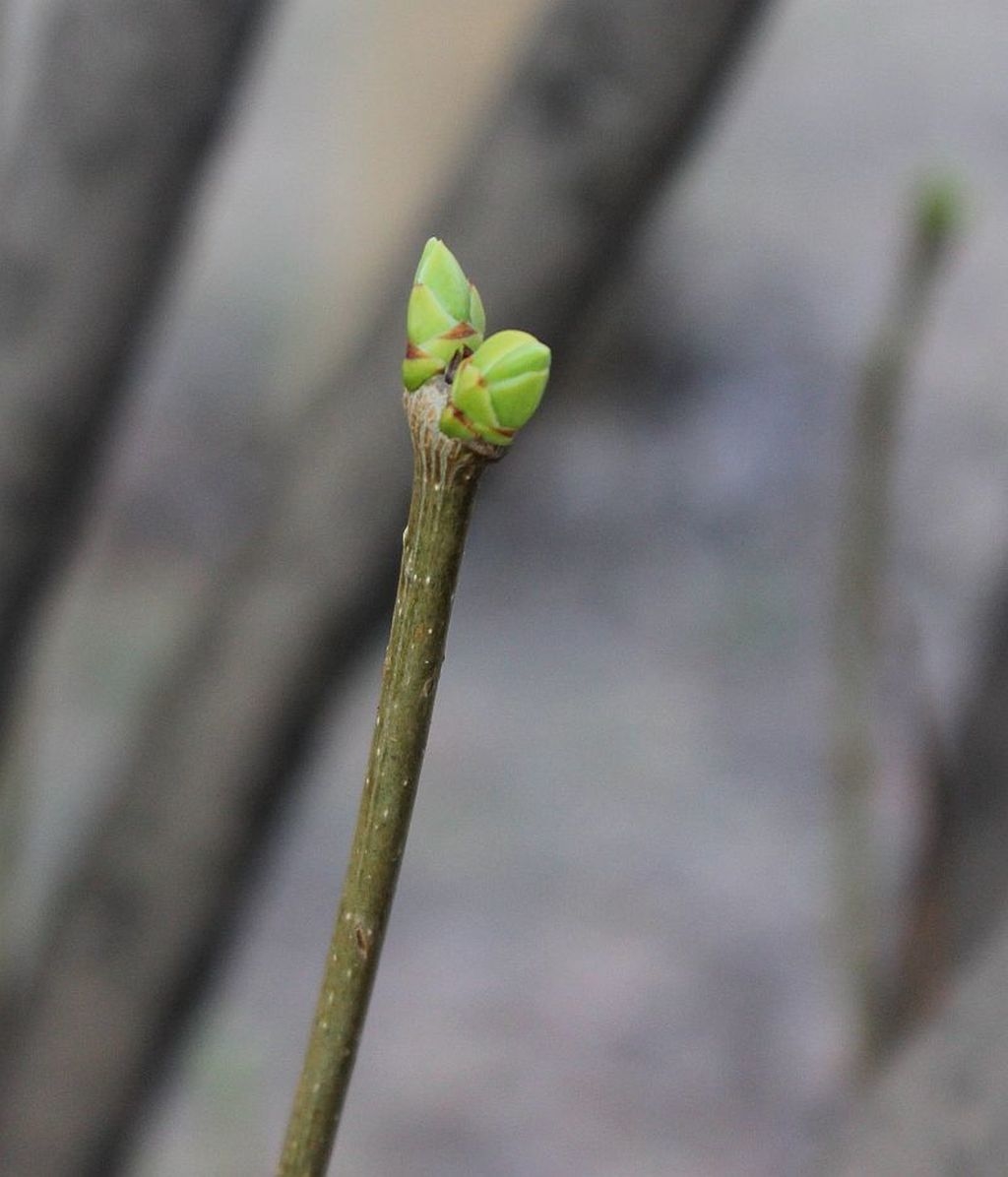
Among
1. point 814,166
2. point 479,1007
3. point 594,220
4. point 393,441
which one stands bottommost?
point 479,1007

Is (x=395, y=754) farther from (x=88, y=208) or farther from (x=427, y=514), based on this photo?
(x=88, y=208)

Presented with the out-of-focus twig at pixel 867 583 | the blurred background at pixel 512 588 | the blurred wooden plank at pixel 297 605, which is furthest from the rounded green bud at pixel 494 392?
the out-of-focus twig at pixel 867 583

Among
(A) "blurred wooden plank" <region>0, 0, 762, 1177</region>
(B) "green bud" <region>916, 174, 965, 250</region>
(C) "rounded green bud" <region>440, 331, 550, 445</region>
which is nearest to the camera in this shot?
(C) "rounded green bud" <region>440, 331, 550, 445</region>

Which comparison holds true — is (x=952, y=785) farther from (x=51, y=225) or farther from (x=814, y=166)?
(x=814, y=166)

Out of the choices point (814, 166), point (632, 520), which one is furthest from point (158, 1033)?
point (814, 166)

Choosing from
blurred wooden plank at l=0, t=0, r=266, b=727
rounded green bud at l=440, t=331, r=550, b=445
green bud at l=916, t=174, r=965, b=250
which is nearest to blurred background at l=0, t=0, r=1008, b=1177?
blurred wooden plank at l=0, t=0, r=266, b=727

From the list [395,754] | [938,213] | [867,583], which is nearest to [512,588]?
[867,583]

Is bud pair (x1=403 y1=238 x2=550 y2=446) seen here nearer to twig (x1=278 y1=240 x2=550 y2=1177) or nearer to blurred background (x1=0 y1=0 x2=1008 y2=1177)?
twig (x1=278 y1=240 x2=550 y2=1177)
